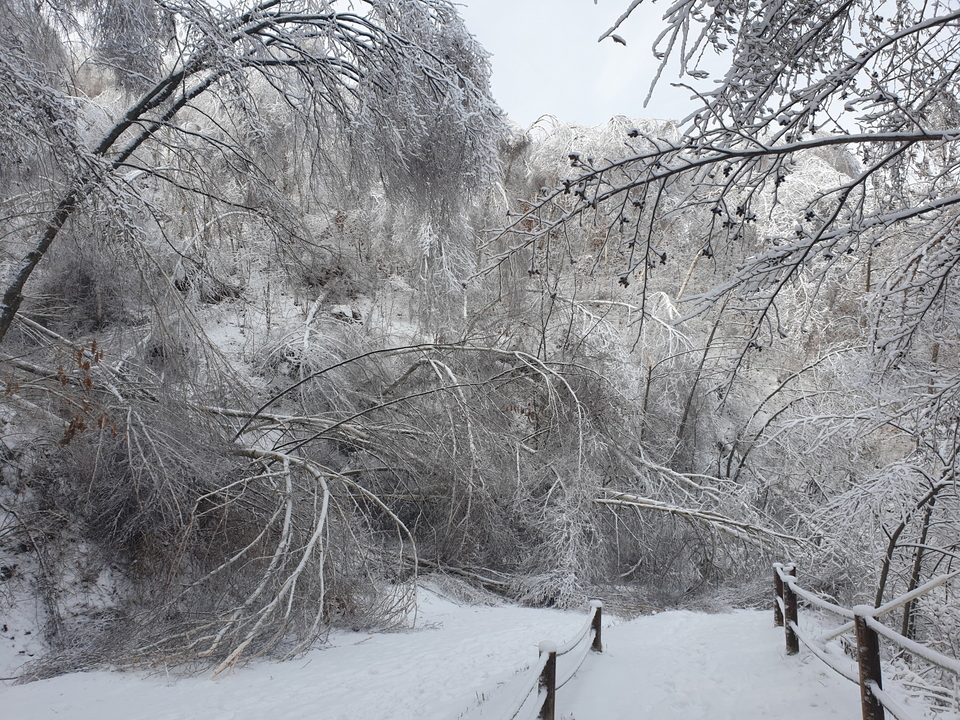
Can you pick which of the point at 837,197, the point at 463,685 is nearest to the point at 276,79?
the point at 837,197

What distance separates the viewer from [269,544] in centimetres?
590

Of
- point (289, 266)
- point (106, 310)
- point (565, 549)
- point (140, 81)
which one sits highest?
point (140, 81)

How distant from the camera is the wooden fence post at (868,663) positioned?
9.29 feet

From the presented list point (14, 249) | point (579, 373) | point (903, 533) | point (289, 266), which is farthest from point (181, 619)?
point (903, 533)

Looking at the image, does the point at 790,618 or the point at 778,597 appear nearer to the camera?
the point at 790,618

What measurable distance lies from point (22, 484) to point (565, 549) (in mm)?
6322

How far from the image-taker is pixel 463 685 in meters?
4.84

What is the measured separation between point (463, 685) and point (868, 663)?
9.93ft

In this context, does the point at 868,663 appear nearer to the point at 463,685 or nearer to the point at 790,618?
the point at 790,618

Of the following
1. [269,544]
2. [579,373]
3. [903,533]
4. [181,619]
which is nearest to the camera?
[181,619]

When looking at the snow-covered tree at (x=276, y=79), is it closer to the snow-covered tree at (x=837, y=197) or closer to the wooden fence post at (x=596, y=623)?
the snow-covered tree at (x=837, y=197)

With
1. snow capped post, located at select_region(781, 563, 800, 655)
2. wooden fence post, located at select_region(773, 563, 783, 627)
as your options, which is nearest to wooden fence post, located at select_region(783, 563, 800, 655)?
snow capped post, located at select_region(781, 563, 800, 655)

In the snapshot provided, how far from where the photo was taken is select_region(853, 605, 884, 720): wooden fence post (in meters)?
2.83

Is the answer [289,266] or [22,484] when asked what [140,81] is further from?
[22,484]
